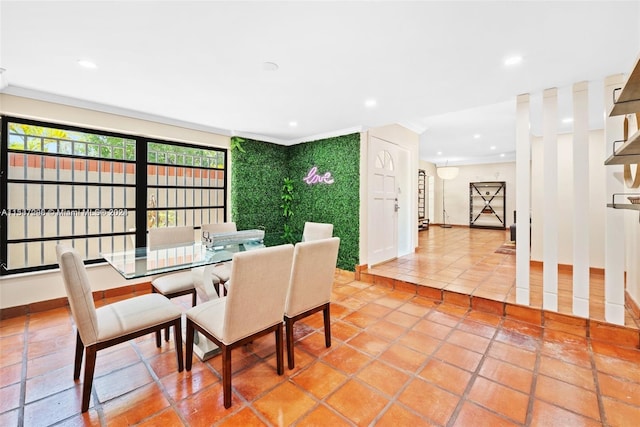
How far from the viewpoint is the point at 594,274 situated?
163 inches

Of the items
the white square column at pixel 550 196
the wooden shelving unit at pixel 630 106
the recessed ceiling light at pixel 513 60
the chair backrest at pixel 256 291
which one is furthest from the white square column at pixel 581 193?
the chair backrest at pixel 256 291

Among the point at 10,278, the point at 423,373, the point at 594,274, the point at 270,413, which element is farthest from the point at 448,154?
the point at 10,278

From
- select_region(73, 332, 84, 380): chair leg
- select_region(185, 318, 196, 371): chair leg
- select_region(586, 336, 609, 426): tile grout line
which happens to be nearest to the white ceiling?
select_region(185, 318, 196, 371): chair leg

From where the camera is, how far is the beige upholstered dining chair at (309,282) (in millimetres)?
2094

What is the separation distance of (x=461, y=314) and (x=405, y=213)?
288cm

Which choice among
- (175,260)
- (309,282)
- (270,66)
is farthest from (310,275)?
(270,66)

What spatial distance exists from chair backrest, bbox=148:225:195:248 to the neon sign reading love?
2400 millimetres

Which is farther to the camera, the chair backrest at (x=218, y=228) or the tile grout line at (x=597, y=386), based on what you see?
the chair backrest at (x=218, y=228)

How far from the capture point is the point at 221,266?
3186 millimetres

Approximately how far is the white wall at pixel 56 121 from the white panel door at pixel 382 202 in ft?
10.7

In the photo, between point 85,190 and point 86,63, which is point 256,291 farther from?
point 85,190

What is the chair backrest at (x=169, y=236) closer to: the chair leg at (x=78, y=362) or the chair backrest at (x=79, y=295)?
the chair leg at (x=78, y=362)

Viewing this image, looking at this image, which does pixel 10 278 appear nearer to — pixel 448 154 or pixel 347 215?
pixel 347 215

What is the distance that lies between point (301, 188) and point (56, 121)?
3501mm
